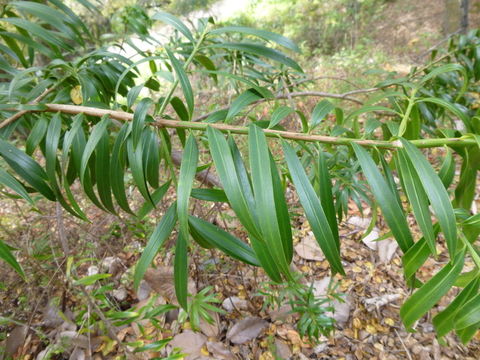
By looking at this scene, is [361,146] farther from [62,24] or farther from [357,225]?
[357,225]

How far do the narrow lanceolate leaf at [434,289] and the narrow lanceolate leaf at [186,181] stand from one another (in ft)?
1.49

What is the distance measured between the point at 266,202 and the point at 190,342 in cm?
126

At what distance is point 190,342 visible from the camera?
1.42 m

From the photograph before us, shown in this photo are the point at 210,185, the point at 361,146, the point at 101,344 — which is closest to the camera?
the point at 361,146

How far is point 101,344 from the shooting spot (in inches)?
53.6

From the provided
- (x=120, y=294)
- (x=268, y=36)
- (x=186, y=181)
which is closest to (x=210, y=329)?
(x=120, y=294)

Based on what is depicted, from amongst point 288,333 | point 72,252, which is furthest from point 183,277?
point 72,252

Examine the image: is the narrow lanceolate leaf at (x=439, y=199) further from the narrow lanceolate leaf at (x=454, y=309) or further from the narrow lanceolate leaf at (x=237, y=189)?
the narrow lanceolate leaf at (x=237, y=189)

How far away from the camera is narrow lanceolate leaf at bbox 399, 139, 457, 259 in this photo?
48 cm

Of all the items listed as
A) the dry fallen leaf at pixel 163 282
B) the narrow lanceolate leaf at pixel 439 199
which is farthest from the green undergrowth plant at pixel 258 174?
the dry fallen leaf at pixel 163 282

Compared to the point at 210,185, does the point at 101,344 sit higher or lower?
lower

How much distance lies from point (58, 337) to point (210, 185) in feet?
3.06

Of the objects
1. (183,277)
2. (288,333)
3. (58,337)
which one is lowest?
(288,333)

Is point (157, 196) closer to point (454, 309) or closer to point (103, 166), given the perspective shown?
point (103, 166)
